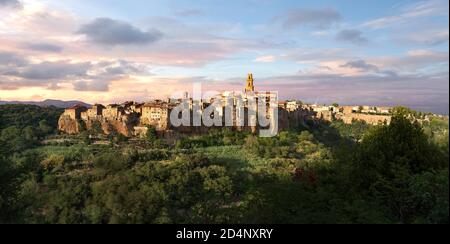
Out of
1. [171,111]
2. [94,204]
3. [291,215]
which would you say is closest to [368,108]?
[171,111]

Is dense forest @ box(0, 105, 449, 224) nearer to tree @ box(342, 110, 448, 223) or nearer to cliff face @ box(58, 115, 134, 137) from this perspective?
tree @ box(342, 110, 448, 223)

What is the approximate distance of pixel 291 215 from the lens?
8.81 m

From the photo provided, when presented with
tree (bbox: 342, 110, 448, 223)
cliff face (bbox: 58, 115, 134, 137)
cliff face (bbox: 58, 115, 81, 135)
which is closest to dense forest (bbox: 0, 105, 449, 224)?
tree (bbox: 342, 110, 448, 223)

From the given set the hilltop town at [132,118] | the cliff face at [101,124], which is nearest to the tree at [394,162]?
the hilltop town at [132,118]

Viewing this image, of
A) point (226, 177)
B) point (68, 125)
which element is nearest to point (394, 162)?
point (226, 177)

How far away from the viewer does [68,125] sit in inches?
1479

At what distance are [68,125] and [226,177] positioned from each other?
21515 mm

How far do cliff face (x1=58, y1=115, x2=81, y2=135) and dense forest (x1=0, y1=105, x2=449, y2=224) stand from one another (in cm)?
91

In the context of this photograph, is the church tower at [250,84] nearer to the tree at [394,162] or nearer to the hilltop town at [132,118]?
the hilltop town at [132,118]

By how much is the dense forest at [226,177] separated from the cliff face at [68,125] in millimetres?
914

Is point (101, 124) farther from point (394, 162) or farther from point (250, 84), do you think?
point (394, 162)

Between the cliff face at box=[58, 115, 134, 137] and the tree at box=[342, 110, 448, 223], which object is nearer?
the tree at box=[342, 110, 448, 223]

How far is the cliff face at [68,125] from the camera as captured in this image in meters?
36.9

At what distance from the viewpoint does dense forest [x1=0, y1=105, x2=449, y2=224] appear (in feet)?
29.1
